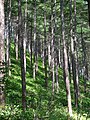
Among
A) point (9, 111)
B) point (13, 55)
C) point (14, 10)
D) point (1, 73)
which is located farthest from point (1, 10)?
point (13, 55)

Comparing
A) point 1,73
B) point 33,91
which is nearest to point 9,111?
point 1,73

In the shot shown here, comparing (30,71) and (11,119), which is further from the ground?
(11,119)

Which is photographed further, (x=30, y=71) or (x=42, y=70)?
(x=42, y=70)

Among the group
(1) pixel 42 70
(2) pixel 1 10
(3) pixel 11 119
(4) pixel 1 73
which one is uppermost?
(2) pixel 1 10

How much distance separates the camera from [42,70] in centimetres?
3375

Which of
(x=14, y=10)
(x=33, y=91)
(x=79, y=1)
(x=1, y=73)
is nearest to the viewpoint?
(x=1, y=73)

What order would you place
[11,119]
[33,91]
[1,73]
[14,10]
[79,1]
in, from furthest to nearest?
[14,10] < [79,1] < [33,91] < [11,119] < [1,73]

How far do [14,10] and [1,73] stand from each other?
25.9 meters

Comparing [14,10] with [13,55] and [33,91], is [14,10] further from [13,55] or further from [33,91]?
[33,91]

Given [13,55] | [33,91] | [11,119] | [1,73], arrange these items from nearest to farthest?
[1,73] → [11,119] → [33,91] → [13,55]

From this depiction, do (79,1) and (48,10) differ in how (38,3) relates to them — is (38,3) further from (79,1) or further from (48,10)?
(79,1)

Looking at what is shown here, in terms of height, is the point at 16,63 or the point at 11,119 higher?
the point at 11,119

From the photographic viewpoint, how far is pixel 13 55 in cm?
3488

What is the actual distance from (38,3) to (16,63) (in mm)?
7027
